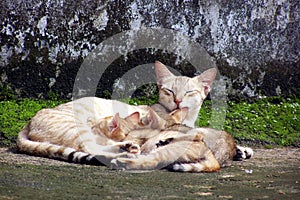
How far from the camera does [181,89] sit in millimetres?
5199

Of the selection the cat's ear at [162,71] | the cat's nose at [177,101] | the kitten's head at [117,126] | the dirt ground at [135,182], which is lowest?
the dirt ground at [135,182]

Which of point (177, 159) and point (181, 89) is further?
point (181, 89)

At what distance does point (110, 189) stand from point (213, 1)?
3430 millimetres

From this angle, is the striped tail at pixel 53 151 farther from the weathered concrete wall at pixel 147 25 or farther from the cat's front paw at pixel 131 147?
the weathered concrete wall at pixel 147 25

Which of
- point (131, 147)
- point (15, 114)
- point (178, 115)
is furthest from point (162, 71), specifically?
point (15, 114)

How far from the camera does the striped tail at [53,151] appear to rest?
3.99 m

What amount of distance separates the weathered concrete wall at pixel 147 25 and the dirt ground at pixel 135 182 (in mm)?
1619

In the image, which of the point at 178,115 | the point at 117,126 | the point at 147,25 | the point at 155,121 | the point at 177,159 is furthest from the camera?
the point at 147,25

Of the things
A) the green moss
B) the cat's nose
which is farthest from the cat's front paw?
the green moss

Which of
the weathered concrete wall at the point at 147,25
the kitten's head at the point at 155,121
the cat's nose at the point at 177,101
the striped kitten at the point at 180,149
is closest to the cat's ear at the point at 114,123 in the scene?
the striped kitten at the point at 180,149

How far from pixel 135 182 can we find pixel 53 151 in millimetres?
1005

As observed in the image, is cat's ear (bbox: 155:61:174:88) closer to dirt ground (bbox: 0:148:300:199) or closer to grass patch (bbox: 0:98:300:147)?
grass patch (bbox: 0:98:300:147)

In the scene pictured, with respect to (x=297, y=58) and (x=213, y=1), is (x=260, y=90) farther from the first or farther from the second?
(x=213, y=1)

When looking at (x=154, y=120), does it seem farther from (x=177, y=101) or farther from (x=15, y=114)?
(x=15, y=114)
